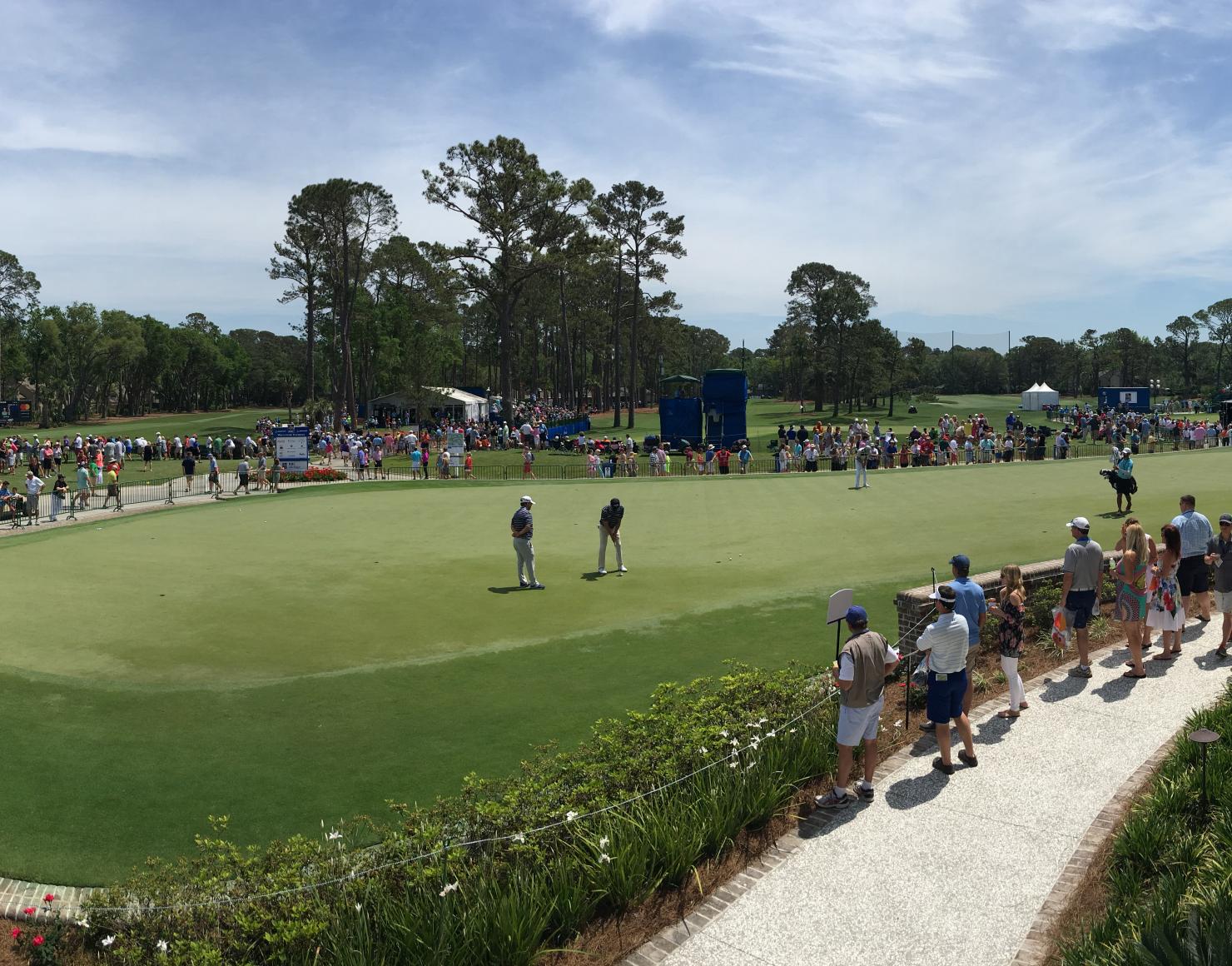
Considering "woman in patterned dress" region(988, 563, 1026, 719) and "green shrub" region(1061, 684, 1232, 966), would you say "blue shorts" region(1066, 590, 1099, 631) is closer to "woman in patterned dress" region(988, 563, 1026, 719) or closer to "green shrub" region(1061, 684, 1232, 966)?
"woman in patterned dress" region(988, 563, 1026, 719)

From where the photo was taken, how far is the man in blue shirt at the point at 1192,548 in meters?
11.3

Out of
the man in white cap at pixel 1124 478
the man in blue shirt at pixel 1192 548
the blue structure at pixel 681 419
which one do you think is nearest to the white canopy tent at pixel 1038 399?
the blue structure at pixel 681 419

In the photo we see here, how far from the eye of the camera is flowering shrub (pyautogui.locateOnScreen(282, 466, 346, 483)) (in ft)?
114

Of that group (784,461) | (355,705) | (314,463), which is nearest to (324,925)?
(355,705)

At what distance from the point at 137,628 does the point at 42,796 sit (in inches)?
232

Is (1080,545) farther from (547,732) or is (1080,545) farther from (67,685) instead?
(67,685)

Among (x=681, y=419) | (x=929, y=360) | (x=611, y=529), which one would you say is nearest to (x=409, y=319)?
(x=681, y=419)

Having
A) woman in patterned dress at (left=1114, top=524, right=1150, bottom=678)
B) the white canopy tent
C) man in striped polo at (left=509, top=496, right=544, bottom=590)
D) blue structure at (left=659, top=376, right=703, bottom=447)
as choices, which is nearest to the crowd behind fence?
blue structure at (left=659, top=376, right=703, bottom=447)

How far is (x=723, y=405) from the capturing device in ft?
158

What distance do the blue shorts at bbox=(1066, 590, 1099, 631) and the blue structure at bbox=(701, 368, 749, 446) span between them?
3832 cm

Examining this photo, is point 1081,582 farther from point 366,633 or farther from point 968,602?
point 366,633

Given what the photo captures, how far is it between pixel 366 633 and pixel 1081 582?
31.3 feet

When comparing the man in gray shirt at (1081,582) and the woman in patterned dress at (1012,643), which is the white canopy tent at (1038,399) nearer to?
the man in gray shirt at (1081,582)

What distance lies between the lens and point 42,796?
8523mm
